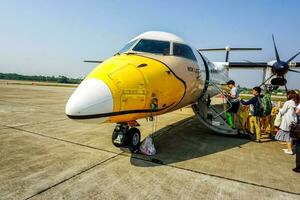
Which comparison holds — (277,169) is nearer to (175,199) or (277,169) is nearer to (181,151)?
(181,151)

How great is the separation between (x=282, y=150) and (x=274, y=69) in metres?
7.63

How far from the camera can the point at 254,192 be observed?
423 centimetres

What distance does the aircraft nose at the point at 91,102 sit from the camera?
14.8 feet

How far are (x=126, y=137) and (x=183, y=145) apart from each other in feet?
6.68

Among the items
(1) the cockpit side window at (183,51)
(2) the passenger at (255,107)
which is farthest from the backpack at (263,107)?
(1) the cockpit side window at (183,51)

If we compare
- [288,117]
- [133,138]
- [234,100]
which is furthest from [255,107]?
[133,138]

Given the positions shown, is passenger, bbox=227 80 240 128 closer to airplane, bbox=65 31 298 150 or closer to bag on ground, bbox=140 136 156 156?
airplane, bbox=65 31 298 150

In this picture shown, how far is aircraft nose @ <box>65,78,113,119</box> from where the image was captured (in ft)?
14.8

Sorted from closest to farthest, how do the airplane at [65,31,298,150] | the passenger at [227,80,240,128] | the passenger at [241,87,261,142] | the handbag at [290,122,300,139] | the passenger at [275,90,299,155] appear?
the airplane at [65,31,298,150]
the handbag at [290,122,300,139]
the passenger at [275,90,299,155]
the passenger at [241,87,261,142]
the passenger at [227,80,240,128]

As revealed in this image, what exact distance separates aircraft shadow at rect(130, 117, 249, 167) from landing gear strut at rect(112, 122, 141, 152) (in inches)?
18.1

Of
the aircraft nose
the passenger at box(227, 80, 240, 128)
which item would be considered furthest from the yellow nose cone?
the passenger at box(227, 80, 240, 128)

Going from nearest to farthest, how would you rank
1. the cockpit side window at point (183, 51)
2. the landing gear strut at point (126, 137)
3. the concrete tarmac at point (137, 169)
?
the concrete tarmac at point (137, 169)
the landing gear strut at point (126, 137)
the cockpit side window at point (183, 51)

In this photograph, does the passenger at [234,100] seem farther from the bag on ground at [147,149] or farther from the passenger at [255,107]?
the bag on ground at [147,149]

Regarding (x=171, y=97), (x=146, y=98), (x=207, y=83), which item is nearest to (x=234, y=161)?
(x=171, y=97)
